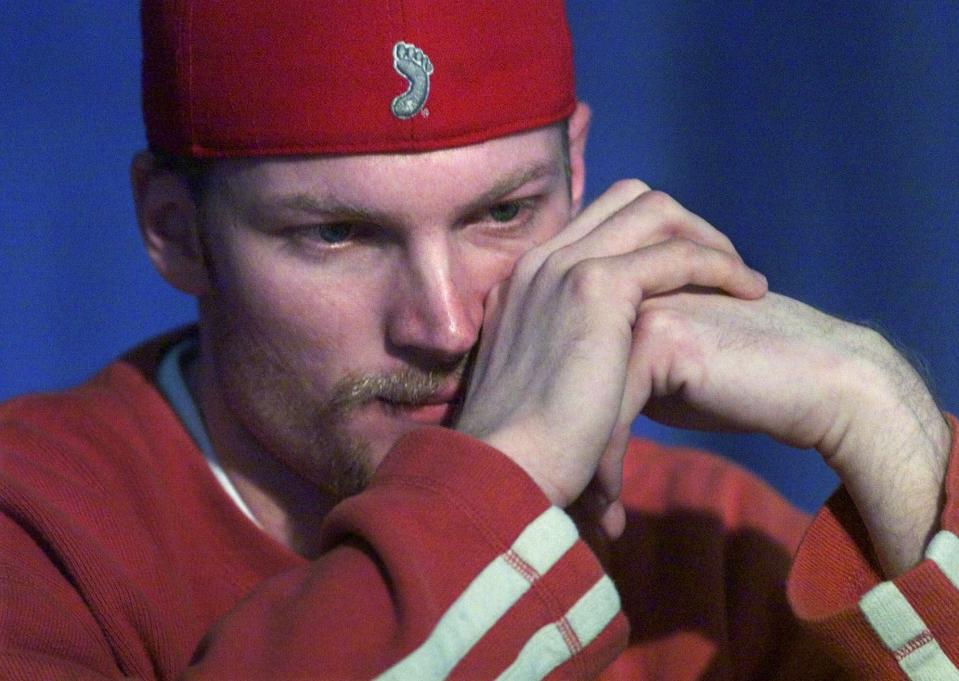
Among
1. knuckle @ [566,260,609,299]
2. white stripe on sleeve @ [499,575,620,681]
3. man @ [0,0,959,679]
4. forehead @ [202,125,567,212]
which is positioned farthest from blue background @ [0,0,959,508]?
white stripe on sleeve @ [499,575,620,681]

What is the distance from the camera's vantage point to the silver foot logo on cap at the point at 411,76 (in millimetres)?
1269

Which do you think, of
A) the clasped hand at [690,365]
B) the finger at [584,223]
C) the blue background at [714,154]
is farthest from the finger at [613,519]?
the blue background at [714,154]

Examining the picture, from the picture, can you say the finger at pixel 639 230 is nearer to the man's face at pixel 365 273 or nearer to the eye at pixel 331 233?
the man's face at pixel 365 273

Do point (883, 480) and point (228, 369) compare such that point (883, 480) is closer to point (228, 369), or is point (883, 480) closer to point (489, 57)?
point (489, 57)

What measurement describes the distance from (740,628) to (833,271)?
1.06 meters

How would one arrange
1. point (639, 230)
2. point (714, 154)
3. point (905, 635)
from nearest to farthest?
point (905, 635) → point (639, 230) → point (714, 154)

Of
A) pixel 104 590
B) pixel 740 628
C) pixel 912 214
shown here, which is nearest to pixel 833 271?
pixel 912 214

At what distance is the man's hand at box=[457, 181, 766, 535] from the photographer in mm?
1086

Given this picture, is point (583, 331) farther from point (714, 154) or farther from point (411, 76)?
point (714, 154)

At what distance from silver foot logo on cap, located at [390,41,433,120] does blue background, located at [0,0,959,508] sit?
1051 millimetres

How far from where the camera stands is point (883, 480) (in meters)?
1.18

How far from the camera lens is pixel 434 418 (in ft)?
4.27

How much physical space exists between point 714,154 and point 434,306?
1.24m

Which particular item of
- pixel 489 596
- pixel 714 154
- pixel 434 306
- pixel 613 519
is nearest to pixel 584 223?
pixel 434 306
